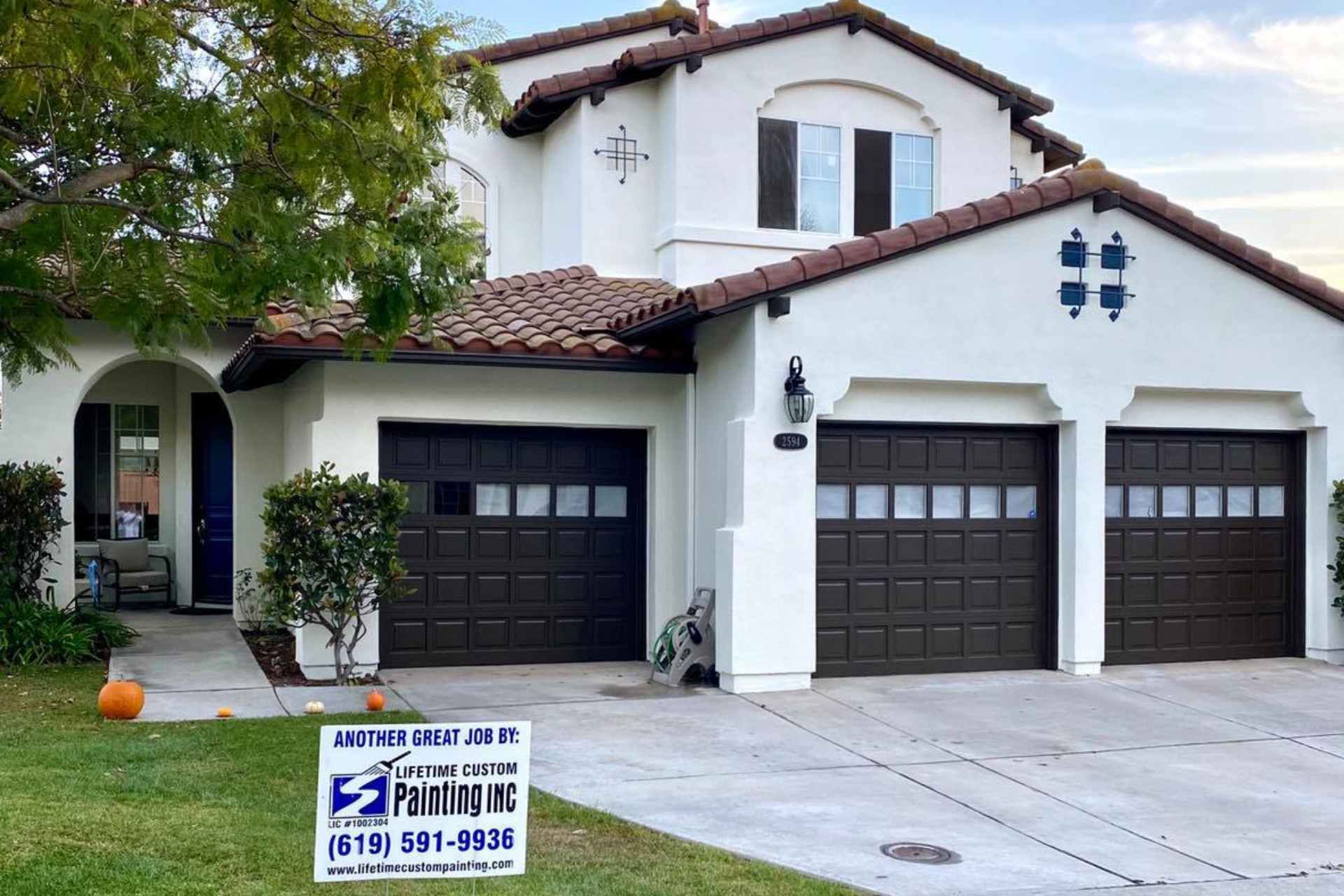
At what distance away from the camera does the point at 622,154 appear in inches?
615

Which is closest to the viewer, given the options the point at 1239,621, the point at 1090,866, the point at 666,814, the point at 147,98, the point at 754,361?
the point at 1090,866

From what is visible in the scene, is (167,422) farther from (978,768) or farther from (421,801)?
(421,801)

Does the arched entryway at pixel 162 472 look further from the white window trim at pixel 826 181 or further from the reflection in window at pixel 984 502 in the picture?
the reflection in window at pixel 984 502

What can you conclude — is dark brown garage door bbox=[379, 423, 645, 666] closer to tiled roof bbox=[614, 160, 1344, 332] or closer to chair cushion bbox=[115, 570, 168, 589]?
tiled roof bbox=[614, 160, 1344, 332]

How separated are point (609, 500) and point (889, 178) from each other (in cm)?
567

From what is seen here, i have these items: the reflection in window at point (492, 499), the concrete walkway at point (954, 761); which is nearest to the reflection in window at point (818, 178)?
the reflection in window at point (492, 499)

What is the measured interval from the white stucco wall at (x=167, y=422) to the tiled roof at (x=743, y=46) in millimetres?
4494

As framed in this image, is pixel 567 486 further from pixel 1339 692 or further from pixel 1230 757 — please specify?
pixel 1339 692

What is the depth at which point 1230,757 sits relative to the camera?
9602 mm

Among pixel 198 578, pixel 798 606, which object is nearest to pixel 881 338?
pixel 798 606

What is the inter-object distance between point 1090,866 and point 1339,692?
20.9ft

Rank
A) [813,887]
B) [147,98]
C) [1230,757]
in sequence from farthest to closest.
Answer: [1230,757]
[147,98]
[813,887]

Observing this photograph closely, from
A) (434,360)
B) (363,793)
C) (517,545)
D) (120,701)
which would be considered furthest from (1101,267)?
(363,793)


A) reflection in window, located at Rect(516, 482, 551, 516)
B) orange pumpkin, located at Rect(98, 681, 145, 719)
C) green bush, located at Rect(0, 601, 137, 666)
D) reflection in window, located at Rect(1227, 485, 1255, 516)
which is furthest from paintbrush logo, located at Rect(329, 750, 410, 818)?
reflection in window, located at Rect(1227, 485, 1255, 516)
